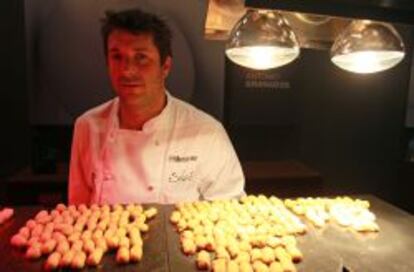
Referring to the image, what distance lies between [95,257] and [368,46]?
3.38ft

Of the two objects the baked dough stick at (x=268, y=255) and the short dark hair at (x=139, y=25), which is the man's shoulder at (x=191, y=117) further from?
the baked dough stick at (x=268, y=255)

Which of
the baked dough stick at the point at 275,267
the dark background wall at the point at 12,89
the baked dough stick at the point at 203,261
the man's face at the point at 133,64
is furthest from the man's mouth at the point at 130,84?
the dark background wall at the point at 12,89

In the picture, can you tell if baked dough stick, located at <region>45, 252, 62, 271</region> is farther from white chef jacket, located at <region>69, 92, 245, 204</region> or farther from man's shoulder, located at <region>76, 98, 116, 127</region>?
man's shoulder, located at <region>76, 98, 116, 127</region>

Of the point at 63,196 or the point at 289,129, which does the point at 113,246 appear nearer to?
the point at 63,196

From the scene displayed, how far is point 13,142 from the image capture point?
3.04 metres

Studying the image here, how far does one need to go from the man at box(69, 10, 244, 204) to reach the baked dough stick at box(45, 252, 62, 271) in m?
0.76

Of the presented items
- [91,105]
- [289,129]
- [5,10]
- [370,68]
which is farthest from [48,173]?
[370,68]

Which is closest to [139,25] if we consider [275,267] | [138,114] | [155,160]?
[138,114]

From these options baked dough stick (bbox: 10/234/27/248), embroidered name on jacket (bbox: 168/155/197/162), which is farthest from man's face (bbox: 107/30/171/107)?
baked dough stick (bbox: 10/234/27/248)

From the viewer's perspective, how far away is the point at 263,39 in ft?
4.68

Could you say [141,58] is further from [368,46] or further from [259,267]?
[259,267]

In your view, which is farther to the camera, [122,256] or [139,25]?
[139,25]

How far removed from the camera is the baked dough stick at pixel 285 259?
126 centimetres

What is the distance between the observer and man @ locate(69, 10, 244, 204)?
6.79ft
